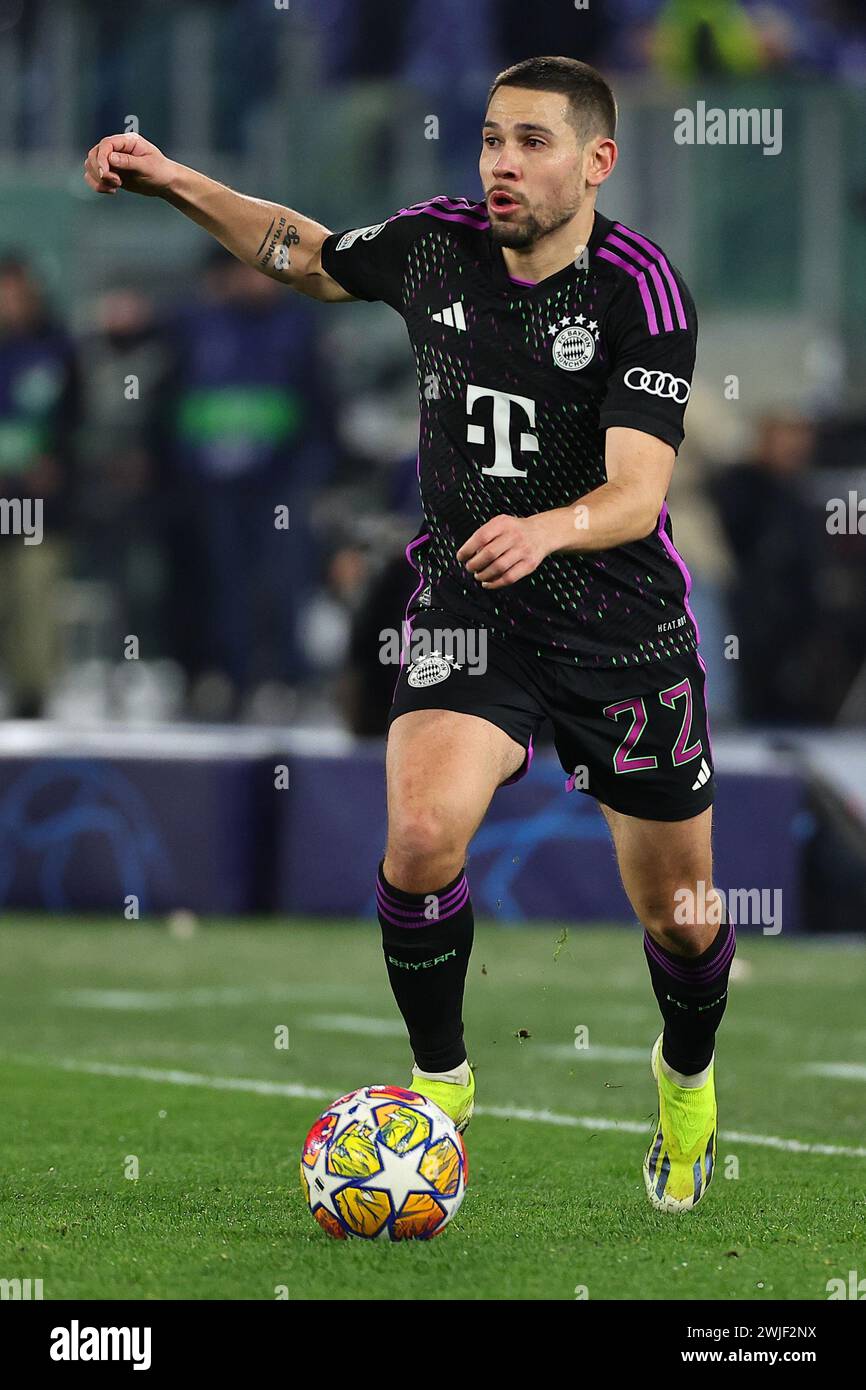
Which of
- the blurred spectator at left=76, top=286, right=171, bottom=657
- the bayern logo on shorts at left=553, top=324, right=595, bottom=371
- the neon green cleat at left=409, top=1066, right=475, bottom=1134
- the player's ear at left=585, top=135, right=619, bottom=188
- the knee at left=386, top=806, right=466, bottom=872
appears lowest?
the neon green cleat at left=409, top=1066, right=475, bottom=1134

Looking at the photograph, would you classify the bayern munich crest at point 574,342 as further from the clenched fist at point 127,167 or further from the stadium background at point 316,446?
the stadium background at point 316,446

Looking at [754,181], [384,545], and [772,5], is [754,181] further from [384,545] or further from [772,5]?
[384,545]

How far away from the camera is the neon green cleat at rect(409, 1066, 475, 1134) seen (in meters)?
5.55

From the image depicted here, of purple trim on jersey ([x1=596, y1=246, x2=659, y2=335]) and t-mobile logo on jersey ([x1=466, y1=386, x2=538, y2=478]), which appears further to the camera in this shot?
t-mobile logo on jersey ([x1=466, y1=386, x2=538, y2=478])

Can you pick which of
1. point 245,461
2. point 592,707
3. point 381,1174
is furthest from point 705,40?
point 381,1174

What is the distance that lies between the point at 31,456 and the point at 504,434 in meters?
10.1

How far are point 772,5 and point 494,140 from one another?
11.5 meters

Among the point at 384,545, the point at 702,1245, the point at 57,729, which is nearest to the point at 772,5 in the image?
the point at 384,545

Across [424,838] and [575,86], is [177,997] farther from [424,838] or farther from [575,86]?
[575,86]

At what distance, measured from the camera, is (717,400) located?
17.4 meters

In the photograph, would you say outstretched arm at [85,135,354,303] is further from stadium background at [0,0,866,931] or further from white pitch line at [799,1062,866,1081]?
stadium background at [0,0,866,931]

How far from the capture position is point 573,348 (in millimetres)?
5512

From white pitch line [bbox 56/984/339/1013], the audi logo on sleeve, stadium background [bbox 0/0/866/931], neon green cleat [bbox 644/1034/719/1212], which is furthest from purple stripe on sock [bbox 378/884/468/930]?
stadium background [bbox 0/0/866/931]

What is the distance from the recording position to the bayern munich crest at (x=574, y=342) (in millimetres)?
5492
